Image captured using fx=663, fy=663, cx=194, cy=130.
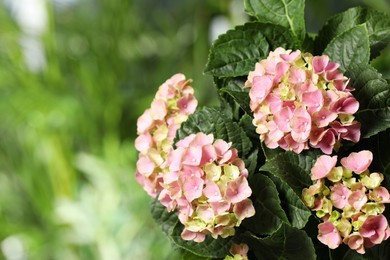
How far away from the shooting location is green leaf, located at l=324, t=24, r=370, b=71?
0.54m

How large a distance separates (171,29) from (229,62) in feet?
5.92

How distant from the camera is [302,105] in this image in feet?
1.64

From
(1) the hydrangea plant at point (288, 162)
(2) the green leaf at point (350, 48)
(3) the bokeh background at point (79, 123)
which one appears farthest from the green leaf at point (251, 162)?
(3) the bokeh background at point (79, 123)

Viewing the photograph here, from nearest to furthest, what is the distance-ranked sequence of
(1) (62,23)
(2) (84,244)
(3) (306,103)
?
(3) (306,103)
(2) (84,244)
(1) (62,23)

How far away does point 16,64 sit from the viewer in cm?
194

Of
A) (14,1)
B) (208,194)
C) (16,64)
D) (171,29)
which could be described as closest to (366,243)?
(208,194)

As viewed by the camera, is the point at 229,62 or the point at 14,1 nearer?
the point at 229,62

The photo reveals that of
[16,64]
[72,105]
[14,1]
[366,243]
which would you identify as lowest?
[366,243]

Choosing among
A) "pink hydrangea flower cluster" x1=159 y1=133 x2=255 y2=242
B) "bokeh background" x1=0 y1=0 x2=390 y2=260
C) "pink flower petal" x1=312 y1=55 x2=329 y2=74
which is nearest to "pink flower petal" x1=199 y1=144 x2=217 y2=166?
"pink hydrangea flower cluster" x1=159 y1=133 x2=255 y2=242

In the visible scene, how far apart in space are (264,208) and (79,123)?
1.53 metres

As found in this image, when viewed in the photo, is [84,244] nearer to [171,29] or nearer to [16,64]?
[16,64]

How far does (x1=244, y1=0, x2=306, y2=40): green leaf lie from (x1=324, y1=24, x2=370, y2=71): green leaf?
47 millimetres

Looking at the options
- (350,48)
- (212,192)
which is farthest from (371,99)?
(212,192)

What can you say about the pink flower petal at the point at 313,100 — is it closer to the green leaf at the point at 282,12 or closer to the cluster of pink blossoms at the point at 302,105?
the cluster of pink blossoms at the point at 302,105
